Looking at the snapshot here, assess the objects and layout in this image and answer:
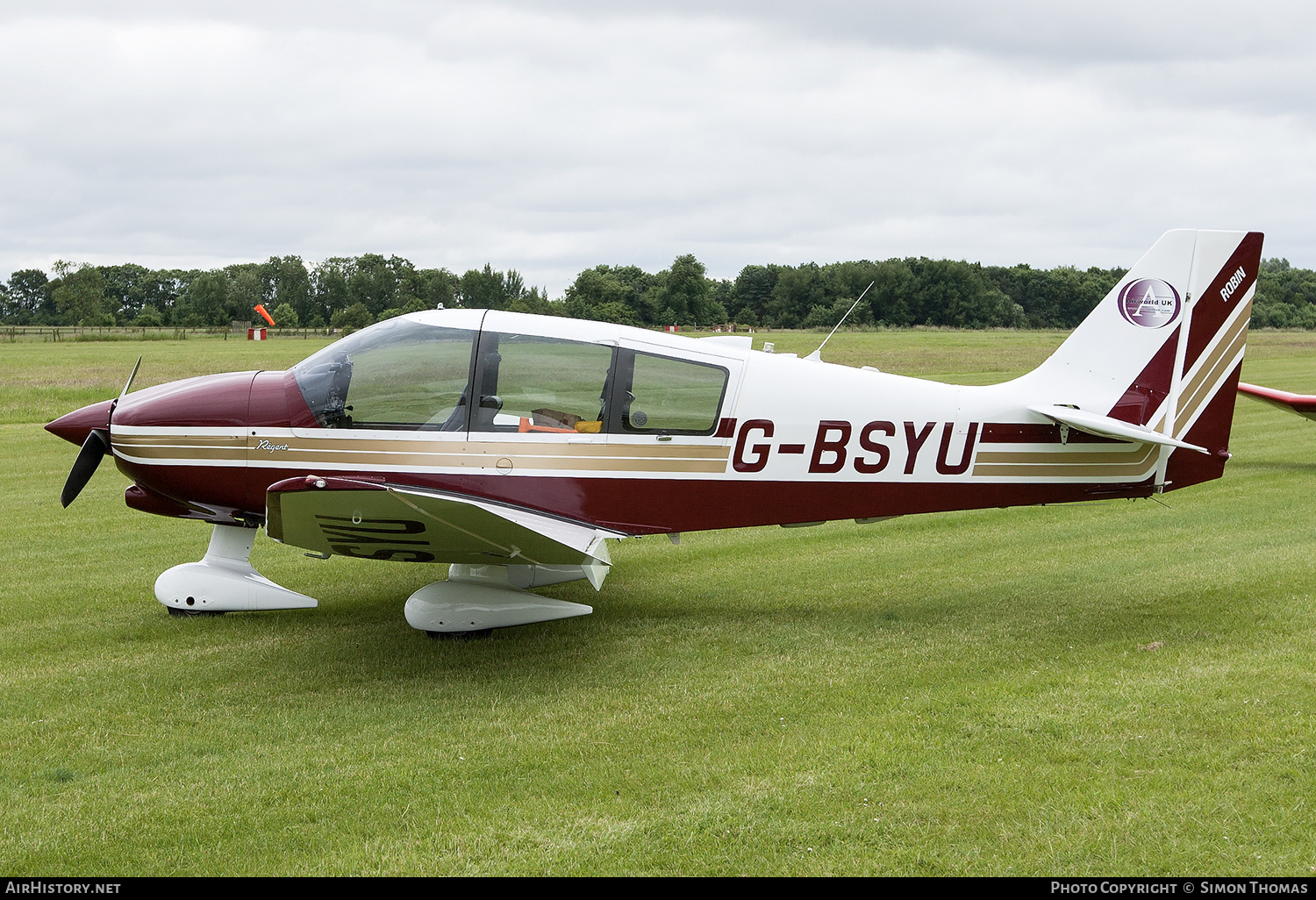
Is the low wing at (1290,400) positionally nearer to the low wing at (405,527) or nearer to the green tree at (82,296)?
the low wing at (405,527)

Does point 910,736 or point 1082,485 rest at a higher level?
point 1082,485

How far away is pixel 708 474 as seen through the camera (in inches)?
256

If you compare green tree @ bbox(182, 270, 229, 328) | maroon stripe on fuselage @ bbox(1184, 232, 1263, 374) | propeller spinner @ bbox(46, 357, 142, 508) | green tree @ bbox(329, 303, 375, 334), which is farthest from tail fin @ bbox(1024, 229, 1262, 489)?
green tree @ bbox(182, 270, 229, 328)

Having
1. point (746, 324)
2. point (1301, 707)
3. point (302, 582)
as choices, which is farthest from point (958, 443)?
point (746, 324)

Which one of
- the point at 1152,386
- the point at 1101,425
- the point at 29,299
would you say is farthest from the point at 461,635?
the point at 29,299

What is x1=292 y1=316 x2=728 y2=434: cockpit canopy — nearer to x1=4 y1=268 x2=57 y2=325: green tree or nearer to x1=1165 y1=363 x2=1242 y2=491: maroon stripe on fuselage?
x1=1165 y1=363 x2=1242 y2=491: maroon stripe on fuselage

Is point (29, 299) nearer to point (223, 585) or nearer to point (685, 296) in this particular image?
point (685, 296)

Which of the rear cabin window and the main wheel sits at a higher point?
the rear cabin window

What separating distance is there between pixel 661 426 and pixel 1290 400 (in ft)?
37.4

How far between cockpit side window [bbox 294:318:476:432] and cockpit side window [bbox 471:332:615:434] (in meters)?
0.14

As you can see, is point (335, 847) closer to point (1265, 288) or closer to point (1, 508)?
point (1, 508)

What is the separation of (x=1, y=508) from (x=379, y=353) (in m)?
7.43

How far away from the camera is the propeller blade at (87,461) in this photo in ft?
21.5

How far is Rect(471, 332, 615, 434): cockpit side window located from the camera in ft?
20.7
